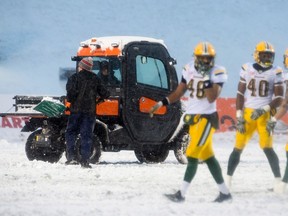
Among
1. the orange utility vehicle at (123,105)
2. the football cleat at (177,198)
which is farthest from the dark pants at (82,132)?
the football cleat at (177,198)

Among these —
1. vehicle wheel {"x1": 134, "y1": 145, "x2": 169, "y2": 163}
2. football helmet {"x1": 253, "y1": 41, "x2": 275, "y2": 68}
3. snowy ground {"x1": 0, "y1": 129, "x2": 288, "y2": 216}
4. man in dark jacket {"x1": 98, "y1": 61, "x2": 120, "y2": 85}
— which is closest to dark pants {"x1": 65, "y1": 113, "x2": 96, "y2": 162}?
snowy ground {"x1": 0, "y1": 129, "x2": 288, "y2": 216}

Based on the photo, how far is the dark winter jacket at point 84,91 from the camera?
13344mm

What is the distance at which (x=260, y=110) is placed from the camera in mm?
9906

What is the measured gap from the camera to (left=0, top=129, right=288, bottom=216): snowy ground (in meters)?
7.90

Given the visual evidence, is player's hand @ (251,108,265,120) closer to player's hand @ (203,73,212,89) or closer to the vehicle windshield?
player's hand @ (203,73,212,89)

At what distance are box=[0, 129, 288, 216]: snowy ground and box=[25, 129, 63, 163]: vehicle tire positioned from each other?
0.61 meters

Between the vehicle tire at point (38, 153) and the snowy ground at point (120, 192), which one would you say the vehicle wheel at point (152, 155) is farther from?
the snowy ground at point (120, 192)

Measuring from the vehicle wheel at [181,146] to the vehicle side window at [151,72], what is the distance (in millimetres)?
1084

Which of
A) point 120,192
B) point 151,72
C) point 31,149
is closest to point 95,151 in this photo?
point 31,149

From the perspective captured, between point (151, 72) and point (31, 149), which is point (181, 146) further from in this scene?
point (31, 149)

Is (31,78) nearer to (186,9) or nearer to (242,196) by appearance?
(186,9)

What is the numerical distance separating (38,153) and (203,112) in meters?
6.91

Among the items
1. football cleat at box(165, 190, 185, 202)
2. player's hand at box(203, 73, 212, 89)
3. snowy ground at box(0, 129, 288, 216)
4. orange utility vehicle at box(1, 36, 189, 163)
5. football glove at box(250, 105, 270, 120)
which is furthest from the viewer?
orange utility vehicle at box(1, 36, 189, 163)

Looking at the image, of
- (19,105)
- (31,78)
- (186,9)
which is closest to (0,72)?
(31,78)
